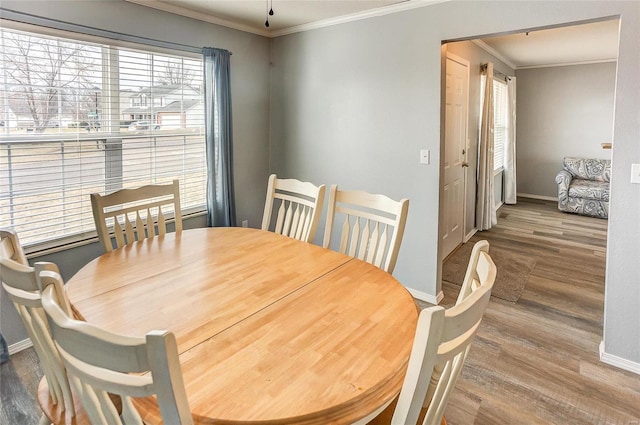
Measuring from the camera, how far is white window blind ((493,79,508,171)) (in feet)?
19.2

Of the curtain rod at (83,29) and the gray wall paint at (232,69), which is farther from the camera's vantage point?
the gray wall paint at (232,69)

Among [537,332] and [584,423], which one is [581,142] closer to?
[537,332]

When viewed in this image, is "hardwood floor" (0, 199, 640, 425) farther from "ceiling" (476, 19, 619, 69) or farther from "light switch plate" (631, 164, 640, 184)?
"ceiling" (476, 19, 619, 69)

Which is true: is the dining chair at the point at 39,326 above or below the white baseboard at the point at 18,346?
above

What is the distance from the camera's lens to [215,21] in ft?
10.8

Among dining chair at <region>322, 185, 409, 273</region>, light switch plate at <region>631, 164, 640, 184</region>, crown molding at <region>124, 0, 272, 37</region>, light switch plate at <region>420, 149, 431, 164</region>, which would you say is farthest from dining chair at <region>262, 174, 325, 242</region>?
light switch plate at <region>631, 164, 640, 184</region>

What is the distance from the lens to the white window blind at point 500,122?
5855mm

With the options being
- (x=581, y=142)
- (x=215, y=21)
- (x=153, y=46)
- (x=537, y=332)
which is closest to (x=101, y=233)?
(x=153, y=46)

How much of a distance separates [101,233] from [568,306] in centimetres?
341

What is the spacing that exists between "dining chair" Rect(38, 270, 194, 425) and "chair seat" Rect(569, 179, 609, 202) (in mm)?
6772

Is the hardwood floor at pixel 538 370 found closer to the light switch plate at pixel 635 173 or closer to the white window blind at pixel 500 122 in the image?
the light switch plate at pixel 635 173

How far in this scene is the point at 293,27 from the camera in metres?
3.62

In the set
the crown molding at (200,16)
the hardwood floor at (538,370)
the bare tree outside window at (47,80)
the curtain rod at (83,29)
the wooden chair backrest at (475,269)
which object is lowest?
the hardwood floor at (538,370)

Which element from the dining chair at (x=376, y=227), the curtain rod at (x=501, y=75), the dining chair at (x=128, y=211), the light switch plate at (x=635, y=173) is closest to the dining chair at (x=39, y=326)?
the dining chair at (x=128, y=211)
